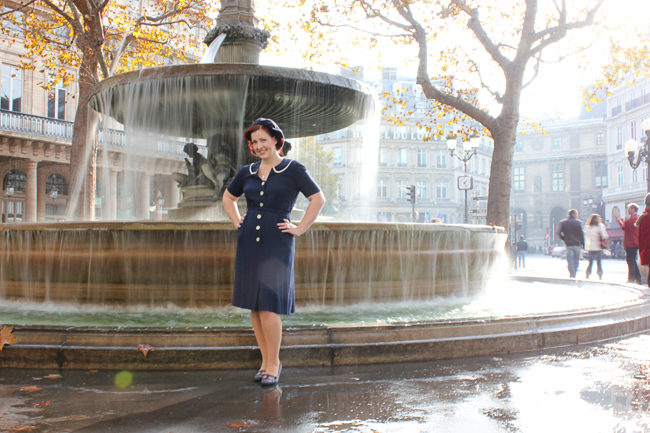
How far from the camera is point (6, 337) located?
3.58 meters

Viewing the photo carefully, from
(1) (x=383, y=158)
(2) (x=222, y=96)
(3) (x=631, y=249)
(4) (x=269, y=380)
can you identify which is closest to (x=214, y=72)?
(2) (x=222, y=96)

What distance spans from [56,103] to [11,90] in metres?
2.30

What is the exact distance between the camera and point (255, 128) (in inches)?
129

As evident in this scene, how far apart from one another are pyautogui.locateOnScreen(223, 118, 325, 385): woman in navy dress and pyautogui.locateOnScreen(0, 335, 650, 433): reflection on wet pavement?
0.37 m

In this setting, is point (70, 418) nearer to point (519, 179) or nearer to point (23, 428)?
point (23, 428)

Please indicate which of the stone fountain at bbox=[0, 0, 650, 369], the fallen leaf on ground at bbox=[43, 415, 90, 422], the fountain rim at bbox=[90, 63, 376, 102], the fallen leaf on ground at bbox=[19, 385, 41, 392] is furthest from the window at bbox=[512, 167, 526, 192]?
the fallen leaf on ground at bbox=[43, 415, 90, 422]

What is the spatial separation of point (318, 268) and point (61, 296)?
2.53m

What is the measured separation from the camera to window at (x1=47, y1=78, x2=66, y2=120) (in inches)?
1106

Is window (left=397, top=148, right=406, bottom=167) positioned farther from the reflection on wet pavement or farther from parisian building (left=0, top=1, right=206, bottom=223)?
the reflection on wet pavement

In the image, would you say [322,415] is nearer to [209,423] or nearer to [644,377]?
[209,423]

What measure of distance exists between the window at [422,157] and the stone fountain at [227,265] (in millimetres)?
62143

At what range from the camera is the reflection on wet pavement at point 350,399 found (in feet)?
8.25

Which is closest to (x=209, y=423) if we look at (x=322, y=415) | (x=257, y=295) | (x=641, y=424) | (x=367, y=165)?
(x=322, y=415)

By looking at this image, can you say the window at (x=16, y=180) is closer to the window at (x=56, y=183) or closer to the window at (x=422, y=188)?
A: the window at (x=56, y=183)
